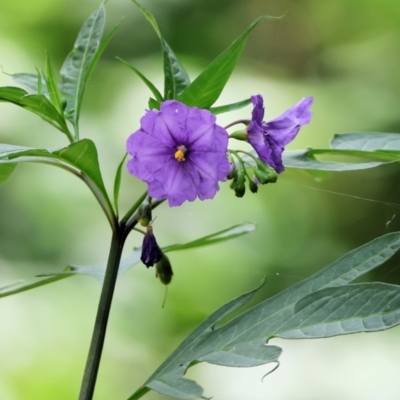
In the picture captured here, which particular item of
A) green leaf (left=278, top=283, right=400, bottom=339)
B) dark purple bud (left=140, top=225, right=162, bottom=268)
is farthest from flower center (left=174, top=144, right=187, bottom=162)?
green leaf (left=278, top=283, right=400, bottom=339)

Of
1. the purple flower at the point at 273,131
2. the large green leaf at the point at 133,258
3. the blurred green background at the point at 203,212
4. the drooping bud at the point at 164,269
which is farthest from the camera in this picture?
the blurred green background at the point at 203,212

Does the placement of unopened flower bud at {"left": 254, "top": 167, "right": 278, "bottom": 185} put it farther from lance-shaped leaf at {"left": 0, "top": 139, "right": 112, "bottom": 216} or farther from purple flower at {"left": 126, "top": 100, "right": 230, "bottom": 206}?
lance-shaped leaf at {"left": 0, "top": 139, "right": 112, "bottom": 216}

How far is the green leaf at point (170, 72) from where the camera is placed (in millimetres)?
577

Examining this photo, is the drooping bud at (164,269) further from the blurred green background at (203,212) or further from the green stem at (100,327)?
the blurred green background at (203,212)

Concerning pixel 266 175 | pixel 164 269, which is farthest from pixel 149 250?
pixel 266 175

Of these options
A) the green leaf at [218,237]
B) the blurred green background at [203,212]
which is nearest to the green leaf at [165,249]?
the green leaf at [218,237]

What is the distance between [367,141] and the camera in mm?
727

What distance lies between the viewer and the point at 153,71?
4.92ft

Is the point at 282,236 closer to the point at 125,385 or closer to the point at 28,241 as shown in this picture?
the point at 125,385

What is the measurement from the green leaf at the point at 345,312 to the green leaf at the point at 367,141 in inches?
10.7

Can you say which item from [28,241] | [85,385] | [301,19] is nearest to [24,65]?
[28,241]

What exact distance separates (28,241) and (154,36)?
704 mm

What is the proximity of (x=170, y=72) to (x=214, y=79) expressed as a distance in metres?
0.07

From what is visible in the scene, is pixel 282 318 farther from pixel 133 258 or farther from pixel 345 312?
pixel 133 258
